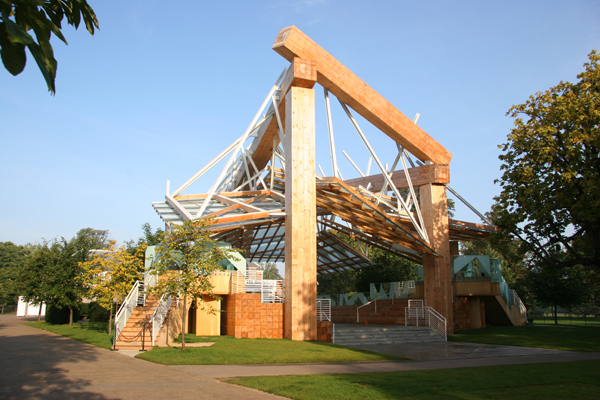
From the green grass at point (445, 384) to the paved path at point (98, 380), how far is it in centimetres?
93

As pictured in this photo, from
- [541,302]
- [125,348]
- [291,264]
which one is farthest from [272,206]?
[541,302]

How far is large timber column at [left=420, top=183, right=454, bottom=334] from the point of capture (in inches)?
963

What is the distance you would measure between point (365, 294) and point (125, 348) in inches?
984

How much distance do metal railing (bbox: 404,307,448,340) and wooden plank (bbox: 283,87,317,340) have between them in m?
7.44

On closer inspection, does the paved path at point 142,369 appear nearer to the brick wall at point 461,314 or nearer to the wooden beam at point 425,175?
the brick wall at point 461,314

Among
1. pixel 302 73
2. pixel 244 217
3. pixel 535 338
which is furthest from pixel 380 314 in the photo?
pixel 302 73

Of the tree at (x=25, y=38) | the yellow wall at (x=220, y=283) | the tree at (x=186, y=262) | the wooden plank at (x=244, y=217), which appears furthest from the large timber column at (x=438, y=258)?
the tree at (x=25, y=38)

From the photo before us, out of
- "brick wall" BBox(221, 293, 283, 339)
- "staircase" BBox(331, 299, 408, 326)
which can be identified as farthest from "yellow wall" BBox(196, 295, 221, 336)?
"staircase" BBox(331, 299, 408, 326)

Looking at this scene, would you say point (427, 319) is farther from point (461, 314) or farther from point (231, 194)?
point (231, 194)

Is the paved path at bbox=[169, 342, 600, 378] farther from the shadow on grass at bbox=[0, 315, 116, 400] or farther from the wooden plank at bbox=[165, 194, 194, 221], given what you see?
the wooden plank at bbox=[165, 194, 194, 221]

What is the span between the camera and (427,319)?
2477 cm

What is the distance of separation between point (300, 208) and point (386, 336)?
7784mm

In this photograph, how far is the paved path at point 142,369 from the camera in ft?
28.1

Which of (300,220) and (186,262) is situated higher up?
(300,220)
